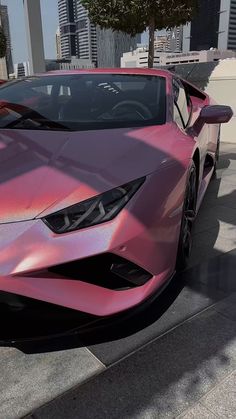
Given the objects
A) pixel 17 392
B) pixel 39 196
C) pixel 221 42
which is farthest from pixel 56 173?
pixel 221 42

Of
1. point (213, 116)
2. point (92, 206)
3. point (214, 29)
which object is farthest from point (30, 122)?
point (214, 29)

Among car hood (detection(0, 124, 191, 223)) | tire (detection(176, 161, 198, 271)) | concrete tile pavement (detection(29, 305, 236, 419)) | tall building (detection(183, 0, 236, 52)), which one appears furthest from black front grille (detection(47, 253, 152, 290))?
tall building (detection(183, 0, 236, 52))

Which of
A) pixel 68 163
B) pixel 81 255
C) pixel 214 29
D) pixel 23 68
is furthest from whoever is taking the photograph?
pixel 214 29

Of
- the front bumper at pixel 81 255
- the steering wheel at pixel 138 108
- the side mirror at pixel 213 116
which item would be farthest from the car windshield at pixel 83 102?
the front bumper at pixel 81 255

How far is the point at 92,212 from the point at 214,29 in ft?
299

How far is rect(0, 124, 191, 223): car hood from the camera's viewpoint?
71.8 inches

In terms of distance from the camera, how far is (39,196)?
1832mm

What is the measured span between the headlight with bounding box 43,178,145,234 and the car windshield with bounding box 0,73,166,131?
772 millimetres

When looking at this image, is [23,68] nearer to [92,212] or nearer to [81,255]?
[92,212]

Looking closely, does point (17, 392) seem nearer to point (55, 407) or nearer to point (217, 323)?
point (55, 407)

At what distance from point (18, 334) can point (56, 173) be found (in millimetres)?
733

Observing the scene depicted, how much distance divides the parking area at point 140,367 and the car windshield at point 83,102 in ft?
3.76

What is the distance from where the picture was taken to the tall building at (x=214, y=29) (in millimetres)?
75938

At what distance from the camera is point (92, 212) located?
1840 millimetres
